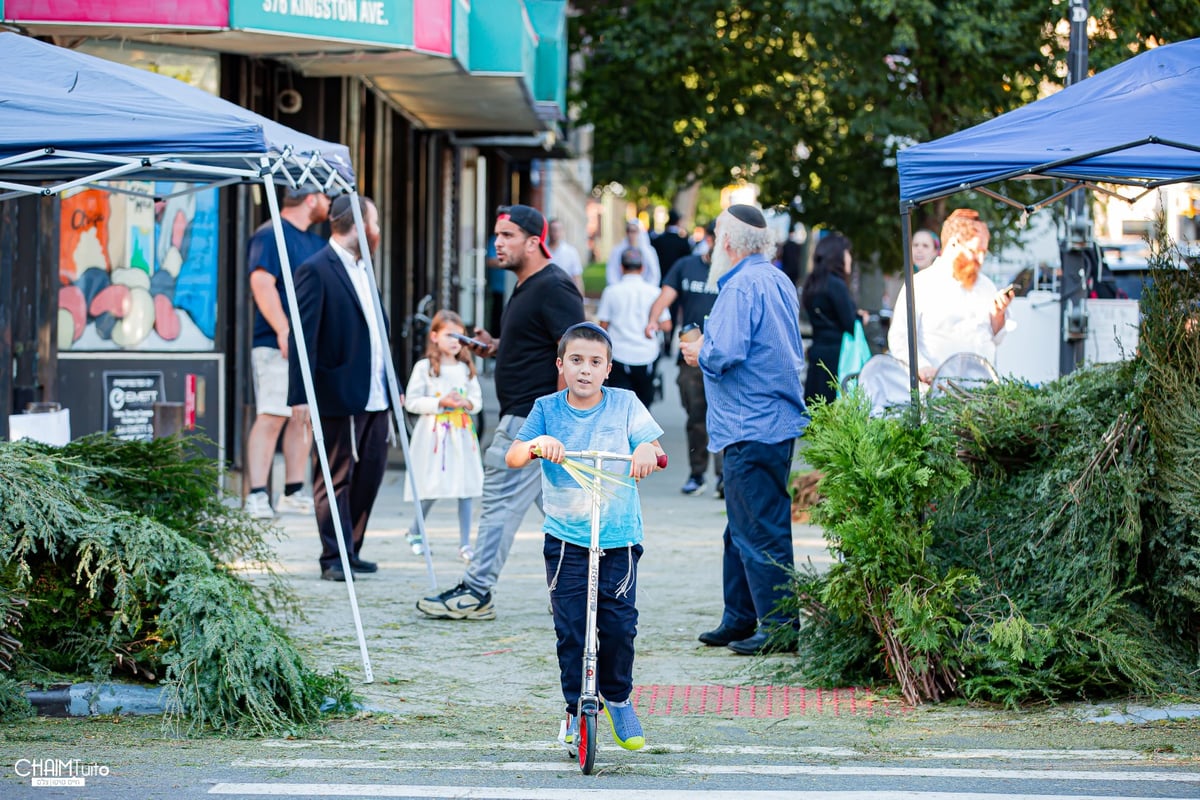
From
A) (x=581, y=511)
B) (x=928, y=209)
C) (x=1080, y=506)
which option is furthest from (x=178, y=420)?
(x=928, y=209)

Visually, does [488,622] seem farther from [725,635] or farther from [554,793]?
[554,793]

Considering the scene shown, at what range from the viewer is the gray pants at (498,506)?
7.77 m

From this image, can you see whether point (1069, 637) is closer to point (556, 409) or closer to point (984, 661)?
point (984, 661)

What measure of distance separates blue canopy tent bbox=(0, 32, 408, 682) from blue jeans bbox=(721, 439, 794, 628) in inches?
69.4

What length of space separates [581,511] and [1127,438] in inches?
95.3

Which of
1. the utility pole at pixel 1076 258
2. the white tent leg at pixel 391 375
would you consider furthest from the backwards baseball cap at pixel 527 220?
the utility pole at pixel 1076 258

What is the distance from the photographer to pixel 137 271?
11.5 m

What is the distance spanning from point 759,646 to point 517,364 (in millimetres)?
1784

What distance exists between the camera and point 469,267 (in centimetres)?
2350

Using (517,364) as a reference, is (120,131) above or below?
above

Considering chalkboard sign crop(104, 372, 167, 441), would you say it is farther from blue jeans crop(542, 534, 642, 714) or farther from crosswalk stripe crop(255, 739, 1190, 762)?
blue jeans crop(542, 534, 642, 714)

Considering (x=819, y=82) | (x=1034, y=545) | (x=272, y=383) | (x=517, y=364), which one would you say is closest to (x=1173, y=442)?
(x=1034, y=545)

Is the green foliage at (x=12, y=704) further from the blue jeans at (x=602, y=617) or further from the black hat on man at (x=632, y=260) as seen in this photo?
the black hat on man at (x=632, y=260)

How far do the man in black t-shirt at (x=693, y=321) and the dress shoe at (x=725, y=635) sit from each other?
493 cm
